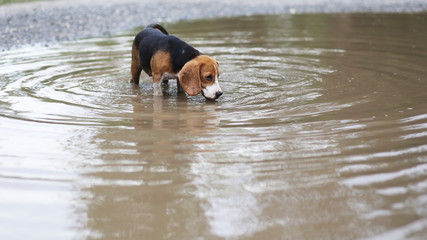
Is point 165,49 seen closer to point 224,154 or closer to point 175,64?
point 175,64

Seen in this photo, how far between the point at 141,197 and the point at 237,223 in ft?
2.73

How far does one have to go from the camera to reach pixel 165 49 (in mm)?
7523

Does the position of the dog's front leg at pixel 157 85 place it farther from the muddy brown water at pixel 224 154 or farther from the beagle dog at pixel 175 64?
the muddy brown water at pixel 224 154

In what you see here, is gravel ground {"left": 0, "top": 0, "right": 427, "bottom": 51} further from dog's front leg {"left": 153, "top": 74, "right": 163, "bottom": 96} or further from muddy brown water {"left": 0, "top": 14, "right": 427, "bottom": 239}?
dog's front leg {"left": 153, "top": 74, "right": 163, "bottom": 96}

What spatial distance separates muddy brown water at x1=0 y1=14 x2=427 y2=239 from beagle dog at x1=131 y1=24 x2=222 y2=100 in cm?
23

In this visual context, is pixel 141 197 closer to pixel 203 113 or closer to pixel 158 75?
pixel 203 113

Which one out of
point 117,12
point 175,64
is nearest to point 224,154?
point 175,64

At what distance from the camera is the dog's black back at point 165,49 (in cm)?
741

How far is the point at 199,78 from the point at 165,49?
84 centimetres

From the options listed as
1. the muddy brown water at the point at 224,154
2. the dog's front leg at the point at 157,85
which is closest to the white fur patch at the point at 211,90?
the muddy brown water at the point at 224,154

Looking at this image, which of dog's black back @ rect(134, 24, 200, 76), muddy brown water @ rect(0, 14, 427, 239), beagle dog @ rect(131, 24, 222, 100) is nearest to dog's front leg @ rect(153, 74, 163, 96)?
beagle dog @ rect(131, 24, 222, 100)

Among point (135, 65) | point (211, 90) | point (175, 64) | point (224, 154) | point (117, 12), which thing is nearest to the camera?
point (224, 154)

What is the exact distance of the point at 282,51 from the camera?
10.8 metres

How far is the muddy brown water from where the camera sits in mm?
3525
